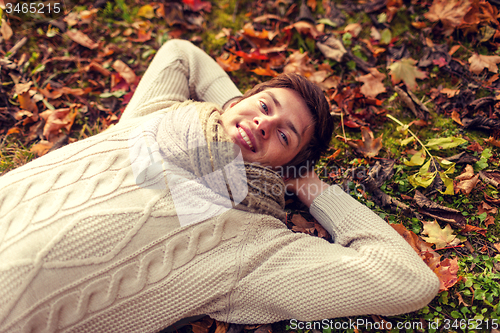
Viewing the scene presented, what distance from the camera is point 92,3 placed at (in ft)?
11.4

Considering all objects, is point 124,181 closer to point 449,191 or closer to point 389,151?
point 389,151

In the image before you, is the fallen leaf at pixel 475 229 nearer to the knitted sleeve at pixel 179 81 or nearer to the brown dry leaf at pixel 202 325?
the brown dry leaf at pixel 202 325

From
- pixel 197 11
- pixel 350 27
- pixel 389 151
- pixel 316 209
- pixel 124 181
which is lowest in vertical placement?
pixel 316 209

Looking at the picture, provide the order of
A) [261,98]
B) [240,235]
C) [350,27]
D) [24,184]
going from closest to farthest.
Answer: [24,184]
[240,235]
[261,98]
[350,27]

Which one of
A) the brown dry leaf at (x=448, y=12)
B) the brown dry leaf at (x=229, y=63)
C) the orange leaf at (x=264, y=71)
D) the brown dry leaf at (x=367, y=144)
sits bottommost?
the brown dry leaf at (x=367, y=144)

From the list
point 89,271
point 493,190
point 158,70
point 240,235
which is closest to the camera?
point 89,271

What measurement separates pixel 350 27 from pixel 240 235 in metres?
2.72

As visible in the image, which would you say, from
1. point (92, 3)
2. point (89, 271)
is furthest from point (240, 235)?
point (92, 3)

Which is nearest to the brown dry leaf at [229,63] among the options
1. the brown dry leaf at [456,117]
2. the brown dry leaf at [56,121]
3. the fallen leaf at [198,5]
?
the fallen leaf at [198,5]

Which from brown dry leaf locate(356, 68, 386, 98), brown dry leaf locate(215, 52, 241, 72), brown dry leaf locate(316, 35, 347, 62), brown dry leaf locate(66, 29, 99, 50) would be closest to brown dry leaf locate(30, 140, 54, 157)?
brown dry leaf locate(66, 29, 99, 50)

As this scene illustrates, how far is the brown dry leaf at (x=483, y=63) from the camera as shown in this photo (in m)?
2.79

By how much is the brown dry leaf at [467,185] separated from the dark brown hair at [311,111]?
110 cm

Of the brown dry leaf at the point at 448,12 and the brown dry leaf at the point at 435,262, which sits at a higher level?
the brown dry leaf at the point at 448,12

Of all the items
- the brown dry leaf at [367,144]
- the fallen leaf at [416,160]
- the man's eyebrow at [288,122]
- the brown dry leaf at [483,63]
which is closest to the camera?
the man's eyebrow at [288,122]
